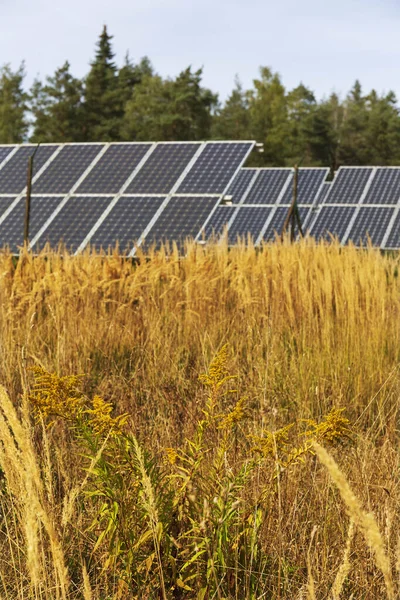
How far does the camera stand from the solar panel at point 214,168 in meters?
11.4

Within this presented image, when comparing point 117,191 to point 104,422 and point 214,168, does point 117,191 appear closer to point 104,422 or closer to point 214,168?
point 214,168

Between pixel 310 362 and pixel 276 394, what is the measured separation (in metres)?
0.41

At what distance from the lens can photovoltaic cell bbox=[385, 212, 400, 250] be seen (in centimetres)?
1717

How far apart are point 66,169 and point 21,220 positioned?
4.53 ft

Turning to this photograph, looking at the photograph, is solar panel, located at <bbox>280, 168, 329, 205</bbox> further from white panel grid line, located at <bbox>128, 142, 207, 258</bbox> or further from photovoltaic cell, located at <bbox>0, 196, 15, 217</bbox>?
photovoltaic cell, located at <bbox>0, 196, 15, 217</bbox>

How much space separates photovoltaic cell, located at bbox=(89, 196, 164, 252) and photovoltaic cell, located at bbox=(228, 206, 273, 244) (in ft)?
21.7

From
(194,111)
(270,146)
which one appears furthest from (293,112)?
(194,111)

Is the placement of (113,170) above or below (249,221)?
above

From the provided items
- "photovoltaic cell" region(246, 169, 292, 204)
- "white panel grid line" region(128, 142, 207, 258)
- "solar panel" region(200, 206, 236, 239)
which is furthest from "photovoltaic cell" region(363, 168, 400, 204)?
"white panel grid line" region(128, 142, 207, 258)

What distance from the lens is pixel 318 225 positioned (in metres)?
19.5

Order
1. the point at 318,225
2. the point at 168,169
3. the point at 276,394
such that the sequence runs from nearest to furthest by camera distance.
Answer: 1. the point at 276,394
2. the point at 168,169
3. the point at 318,225

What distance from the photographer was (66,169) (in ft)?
41.7

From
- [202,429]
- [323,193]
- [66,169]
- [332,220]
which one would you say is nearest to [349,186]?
[323,193]

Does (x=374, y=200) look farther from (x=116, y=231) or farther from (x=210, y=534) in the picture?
(x=210, y=534)
